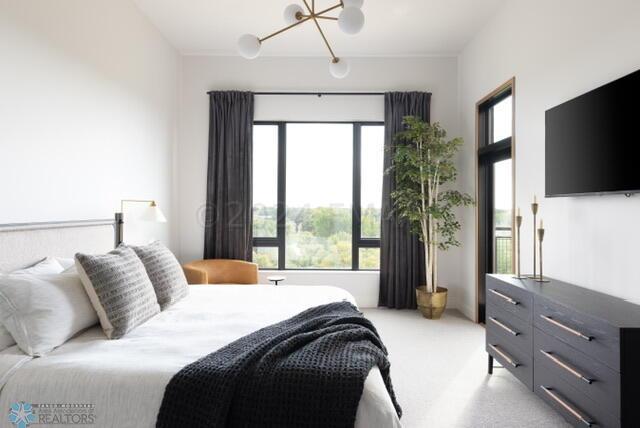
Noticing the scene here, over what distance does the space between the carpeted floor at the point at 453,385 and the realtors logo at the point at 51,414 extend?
64.6 inches

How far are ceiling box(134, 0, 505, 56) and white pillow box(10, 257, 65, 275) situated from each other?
258 cm

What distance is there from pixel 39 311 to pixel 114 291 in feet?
1.03

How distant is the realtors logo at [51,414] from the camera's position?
1.34m

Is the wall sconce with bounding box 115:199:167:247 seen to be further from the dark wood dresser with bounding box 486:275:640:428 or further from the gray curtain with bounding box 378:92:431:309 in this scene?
the dark wood dresser with bounding box 486:275:640:428

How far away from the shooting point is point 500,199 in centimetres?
375

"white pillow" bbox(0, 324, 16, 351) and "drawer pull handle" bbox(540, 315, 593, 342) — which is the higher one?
"white pillow" bbox(0, 324, 16, 351)

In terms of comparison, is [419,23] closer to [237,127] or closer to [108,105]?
[237,127]

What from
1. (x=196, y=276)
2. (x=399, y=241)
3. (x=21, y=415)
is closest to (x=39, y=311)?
(x=21, y=415)

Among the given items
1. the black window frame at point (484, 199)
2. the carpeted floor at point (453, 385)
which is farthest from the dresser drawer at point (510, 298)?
the black window frame at point (484, 199)

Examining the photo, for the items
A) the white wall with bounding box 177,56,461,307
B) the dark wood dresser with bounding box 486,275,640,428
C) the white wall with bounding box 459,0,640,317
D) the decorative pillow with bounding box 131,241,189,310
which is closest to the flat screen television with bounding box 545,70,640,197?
the white wall with bounding box 459,0,640,317

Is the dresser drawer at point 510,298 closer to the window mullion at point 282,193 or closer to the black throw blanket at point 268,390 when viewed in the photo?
the black throw blanket at point 268,390

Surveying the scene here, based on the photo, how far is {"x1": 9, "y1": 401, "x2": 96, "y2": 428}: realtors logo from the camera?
1341mm

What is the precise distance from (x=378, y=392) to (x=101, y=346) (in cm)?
125

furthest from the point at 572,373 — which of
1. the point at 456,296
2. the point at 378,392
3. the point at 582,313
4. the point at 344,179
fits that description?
the point at 344,179
